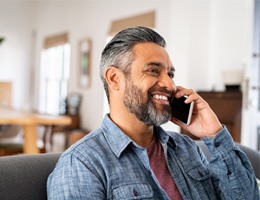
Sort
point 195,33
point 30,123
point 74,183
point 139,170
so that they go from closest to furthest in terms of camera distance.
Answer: point 74,183 → point 139,170 → point 30,123 → point 195,33

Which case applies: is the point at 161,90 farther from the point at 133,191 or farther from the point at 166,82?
the point at 133,191

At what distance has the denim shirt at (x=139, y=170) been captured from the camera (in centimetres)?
102

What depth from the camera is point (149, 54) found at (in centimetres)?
118

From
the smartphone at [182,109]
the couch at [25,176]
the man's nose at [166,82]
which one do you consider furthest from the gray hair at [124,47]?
the couch at [25,176]

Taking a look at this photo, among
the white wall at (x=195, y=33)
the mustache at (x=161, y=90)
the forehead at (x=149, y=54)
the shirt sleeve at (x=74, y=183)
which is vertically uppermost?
the white wall at (x=195, y=33)

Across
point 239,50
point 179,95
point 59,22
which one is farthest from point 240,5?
point 59,22

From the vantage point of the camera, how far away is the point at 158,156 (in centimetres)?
124

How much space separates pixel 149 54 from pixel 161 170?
1.19ft

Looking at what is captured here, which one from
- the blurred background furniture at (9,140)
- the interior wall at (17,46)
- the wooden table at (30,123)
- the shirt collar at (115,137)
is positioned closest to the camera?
the shirt collar at (115,137)

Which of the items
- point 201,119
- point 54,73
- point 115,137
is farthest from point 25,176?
point 54,73

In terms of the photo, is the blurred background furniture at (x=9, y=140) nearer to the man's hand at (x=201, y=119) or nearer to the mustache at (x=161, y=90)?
the man's hand at (x=201, y=119)

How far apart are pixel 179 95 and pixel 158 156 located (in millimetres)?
223

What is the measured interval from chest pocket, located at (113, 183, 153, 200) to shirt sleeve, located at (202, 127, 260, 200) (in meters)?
0.32

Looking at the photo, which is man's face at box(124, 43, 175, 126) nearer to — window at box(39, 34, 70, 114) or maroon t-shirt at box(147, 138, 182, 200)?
maroon t-shirt at box(147, 138, 182, 200)
